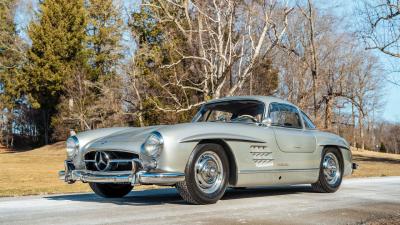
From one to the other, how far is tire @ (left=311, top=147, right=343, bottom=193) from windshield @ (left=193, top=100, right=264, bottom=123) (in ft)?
4.68

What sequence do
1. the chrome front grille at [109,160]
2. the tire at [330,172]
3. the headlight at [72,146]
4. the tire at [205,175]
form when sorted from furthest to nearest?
1. the tire at [330,172]
2. the headlight at [72,146]
3. the chrome front grille at [109,160]
4. the tire at [205,175]

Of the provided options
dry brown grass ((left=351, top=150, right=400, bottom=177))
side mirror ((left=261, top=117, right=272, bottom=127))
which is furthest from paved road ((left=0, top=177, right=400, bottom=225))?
dry brown grass ((left=351, top=150, right=400, bottom=177))

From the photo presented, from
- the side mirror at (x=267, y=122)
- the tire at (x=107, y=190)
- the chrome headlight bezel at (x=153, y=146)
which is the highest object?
the side mirror at (x=267, y=122)

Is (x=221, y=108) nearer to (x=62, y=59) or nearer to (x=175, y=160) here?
(x=175, y=160)

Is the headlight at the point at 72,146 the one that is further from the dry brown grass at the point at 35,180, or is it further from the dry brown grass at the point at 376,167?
the dry brown grass at the point at 376,167

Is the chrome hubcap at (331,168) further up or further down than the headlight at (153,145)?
further down

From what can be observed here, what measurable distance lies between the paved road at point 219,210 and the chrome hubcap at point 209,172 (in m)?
0.25

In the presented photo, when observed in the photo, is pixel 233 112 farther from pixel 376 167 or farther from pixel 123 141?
pixel 376 167

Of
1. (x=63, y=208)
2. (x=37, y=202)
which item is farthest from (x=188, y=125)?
(x=37, y=202)

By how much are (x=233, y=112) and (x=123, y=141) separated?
2267 millimetres

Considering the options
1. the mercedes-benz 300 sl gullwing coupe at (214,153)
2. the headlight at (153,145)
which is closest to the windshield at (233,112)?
the mercedes-benz 300 sl gullwing coupe at (214,153)

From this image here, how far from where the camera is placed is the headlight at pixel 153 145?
5.76 meters

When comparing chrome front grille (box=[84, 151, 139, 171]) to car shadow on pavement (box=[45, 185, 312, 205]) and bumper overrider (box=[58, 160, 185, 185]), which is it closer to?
bumper overrider (box=[58, 160, 185, 185])

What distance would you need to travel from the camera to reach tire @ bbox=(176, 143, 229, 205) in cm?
590
